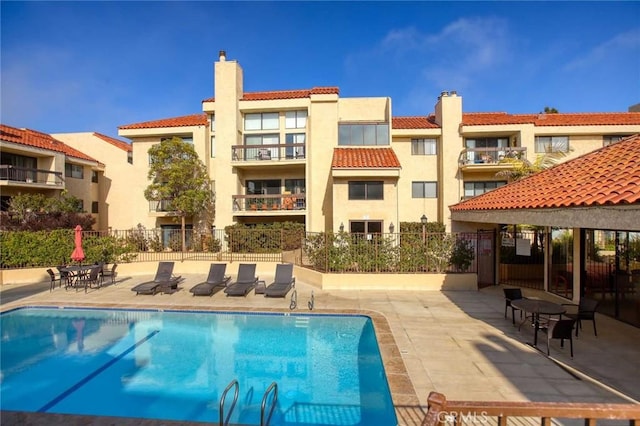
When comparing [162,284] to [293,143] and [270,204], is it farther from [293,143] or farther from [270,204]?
[293,143]

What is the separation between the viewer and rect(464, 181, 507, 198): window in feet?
80.4

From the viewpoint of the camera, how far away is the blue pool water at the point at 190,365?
21.6 ft

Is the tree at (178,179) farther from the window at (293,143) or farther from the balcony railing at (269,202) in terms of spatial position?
the window at (293,143)

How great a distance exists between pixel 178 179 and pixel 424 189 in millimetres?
18827

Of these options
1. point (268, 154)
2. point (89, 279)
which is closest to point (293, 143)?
point (268, 154)

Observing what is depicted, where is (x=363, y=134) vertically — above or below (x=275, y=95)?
below

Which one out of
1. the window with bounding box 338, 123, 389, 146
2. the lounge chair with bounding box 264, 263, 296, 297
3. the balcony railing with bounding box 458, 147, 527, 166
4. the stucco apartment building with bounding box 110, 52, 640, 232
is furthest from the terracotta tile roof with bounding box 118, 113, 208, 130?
the balcony railing with bounding box 458, 147, 527, 166

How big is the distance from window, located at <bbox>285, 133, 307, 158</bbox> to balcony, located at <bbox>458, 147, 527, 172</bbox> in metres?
12.2

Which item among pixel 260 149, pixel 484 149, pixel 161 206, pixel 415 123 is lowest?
pixel 161 206

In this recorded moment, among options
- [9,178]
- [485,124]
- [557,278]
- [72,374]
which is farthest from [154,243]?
[485,124]

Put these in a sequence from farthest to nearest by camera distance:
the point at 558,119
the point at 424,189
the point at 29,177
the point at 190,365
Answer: the point at 558,119
the point at 424,189
the point at 29,177
the point at 190,365

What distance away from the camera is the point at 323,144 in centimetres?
2283

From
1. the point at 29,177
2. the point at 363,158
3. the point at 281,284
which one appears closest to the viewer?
the point at 281,284

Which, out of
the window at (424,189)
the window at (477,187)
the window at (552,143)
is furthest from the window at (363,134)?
the window at (552,143)
